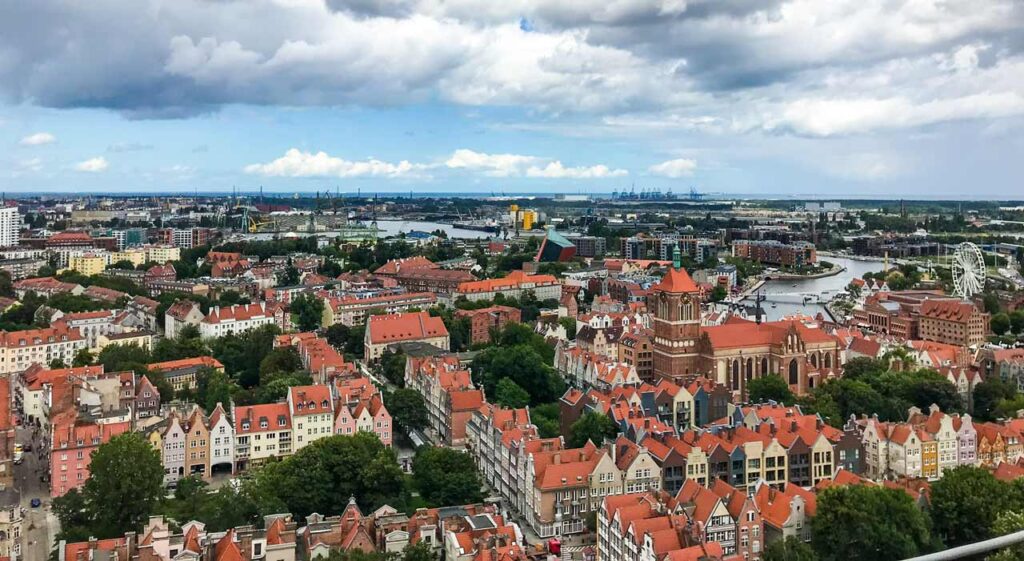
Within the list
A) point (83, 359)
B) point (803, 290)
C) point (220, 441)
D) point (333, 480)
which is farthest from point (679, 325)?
point (803, 290)

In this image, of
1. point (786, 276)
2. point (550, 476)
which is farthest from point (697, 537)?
point (786, 276)

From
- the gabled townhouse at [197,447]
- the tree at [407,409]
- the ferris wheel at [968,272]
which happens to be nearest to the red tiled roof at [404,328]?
the tree at [407,409]

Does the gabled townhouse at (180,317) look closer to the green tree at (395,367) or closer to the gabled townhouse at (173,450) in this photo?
the green tree at (395,367)

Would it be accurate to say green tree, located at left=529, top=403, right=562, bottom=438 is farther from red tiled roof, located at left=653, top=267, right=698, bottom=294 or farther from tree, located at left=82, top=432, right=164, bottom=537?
tree, located at left=82, top=432, right=164, bottom=537

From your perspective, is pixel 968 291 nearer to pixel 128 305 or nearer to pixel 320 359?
pixel 320 359

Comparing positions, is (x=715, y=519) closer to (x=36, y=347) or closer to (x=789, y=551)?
(x=789, y=551)
